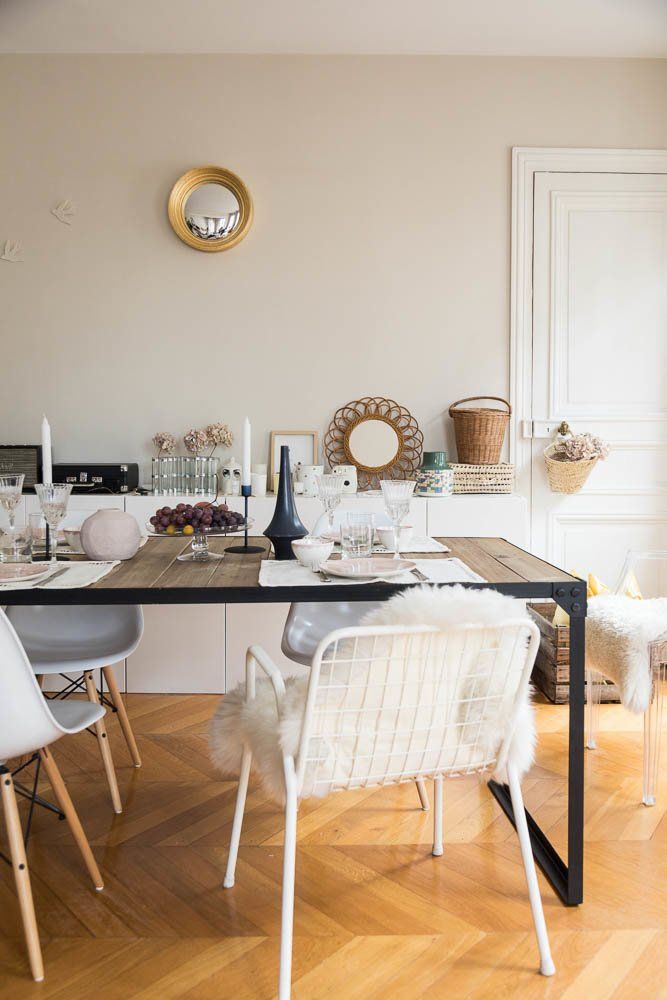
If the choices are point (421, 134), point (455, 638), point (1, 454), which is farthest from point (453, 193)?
point (455, 638)

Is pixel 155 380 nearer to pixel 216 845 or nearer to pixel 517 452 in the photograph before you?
pixel 517 452

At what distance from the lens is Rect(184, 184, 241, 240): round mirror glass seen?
3580 millimetres

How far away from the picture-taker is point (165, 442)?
11.7 feet

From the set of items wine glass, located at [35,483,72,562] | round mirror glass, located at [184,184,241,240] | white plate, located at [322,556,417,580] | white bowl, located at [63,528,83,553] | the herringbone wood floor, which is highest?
round mirror glass, located at [184,184,241,240]

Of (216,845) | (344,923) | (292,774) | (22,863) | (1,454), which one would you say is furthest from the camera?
(1,454)

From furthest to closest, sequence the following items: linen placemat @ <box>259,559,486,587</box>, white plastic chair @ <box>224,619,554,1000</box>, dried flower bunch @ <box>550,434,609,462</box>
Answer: dried flower bunch @ <box>550,434,609,462</box> → linen placemat @ <box>259,559,486,587</box> → white plastic chair @ <box>224,619,554,1000</box>

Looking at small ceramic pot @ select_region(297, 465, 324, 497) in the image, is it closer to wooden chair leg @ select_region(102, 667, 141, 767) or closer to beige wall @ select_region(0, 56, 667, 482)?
beige wall @ select_region(0, 56, 667, 482)

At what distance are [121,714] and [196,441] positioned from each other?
1.45 m

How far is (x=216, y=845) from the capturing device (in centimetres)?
207

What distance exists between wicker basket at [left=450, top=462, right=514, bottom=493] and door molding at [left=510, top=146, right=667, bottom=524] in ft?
0.95

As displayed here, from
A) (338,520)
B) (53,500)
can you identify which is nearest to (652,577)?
(338,520)

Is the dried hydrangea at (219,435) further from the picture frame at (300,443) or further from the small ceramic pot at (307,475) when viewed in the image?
the small ceramic pot at (307,475)

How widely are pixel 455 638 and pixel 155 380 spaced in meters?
2.56

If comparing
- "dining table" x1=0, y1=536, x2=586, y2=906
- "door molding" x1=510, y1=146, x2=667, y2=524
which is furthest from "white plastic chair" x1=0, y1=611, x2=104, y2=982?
"door molding" x1=510, y1=146, x2=667, y2=524
